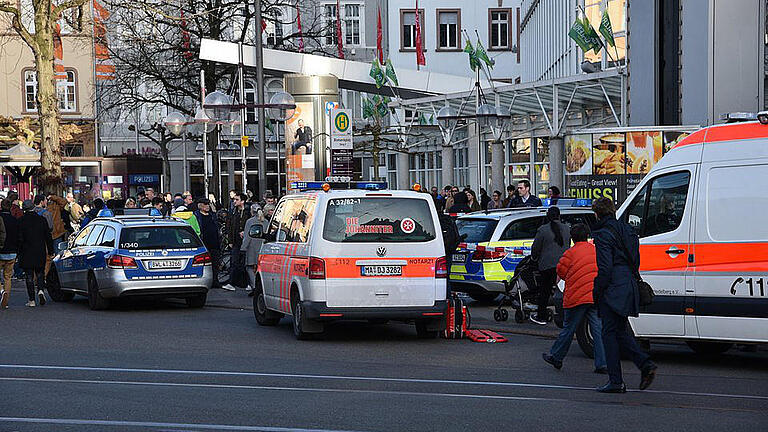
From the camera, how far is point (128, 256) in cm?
1994

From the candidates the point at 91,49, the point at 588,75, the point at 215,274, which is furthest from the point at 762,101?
the point at 91,49

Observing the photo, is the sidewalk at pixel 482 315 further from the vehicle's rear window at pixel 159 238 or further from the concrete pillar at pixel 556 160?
the concrete pillar at pixel 556 160

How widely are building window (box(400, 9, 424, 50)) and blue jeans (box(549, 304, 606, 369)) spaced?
206 ft

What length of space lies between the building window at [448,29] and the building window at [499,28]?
2.18 meters

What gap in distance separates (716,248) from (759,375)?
4.28ft

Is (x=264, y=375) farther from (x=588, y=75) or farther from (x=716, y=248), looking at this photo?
(x=588, y=75)

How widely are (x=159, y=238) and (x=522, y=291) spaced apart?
6144 mm

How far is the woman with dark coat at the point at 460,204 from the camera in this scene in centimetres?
2750

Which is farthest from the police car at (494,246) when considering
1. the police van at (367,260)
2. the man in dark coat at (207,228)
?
the man in dark coat at (207,228)

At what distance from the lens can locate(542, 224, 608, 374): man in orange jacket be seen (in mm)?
12242

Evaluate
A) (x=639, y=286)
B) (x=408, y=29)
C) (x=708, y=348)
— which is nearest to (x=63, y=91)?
(x=408, y=29)

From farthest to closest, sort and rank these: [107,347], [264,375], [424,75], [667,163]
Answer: [424,75]
[107,347]
[667,163]
[264,375]

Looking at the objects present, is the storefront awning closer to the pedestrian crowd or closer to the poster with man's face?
the poster with man's face

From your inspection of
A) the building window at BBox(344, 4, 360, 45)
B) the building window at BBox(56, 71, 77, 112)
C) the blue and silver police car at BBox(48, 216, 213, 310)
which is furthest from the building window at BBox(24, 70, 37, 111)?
the blue and silver police car at BBox(48, 216, 213, 310)
